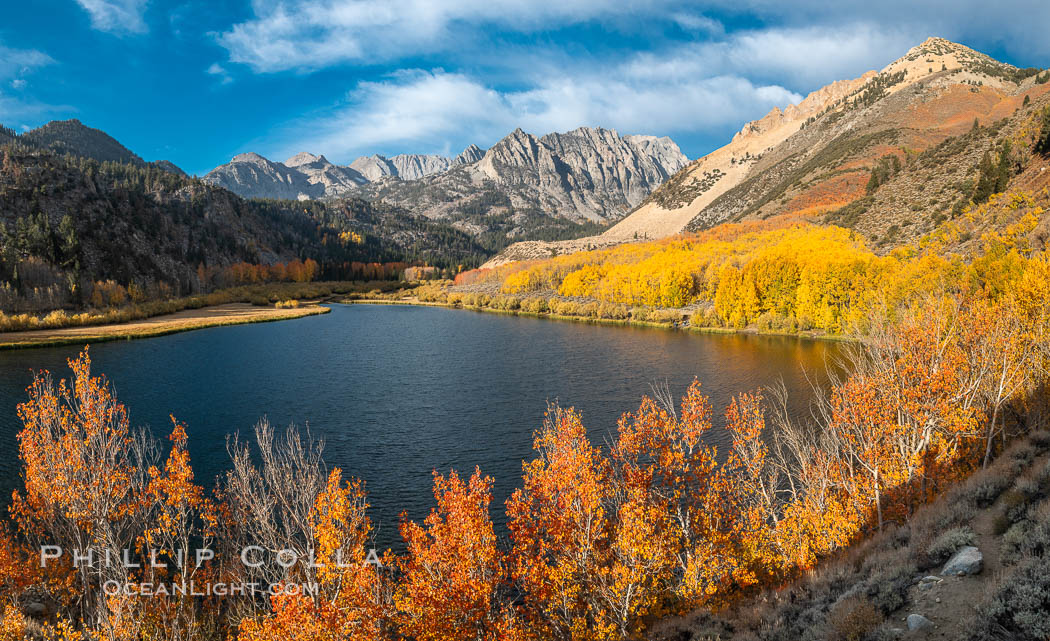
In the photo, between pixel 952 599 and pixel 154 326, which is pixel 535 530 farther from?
pixel 154 326

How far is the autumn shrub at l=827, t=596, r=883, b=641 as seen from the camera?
1130 centimetres

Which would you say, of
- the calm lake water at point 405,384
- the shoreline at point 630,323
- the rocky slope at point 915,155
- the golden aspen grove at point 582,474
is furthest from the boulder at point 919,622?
the rocky slope at point 915,155

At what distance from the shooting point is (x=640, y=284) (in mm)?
127000

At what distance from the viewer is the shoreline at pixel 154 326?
81.2 meters

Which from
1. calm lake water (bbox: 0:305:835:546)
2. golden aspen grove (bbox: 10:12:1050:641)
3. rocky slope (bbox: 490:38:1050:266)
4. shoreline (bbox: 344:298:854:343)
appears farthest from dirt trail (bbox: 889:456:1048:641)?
rocky slope (bbox: 490:38:1050:266)

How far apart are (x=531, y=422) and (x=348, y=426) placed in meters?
14.9

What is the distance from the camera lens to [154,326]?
3994 inches

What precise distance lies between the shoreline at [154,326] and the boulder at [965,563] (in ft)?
347

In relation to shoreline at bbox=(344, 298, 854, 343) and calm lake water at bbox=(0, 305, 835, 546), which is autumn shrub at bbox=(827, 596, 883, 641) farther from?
shoreline at bbox=(344, 298, 854, 343)

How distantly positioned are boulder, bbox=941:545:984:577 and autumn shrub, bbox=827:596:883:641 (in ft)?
7.00

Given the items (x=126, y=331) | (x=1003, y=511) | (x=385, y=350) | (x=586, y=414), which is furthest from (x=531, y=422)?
(x=126, y=331)

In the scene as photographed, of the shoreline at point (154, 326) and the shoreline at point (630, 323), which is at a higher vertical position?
the shoreline at point (154, 326)

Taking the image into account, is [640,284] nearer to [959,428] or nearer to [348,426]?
[348,426]

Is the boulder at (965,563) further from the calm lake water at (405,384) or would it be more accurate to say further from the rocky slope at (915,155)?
the rocky slope at (915,155)
